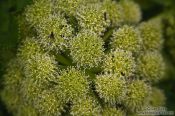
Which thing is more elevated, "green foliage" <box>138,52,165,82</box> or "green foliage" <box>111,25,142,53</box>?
"green foliage" <box>111,25,142,53</box>

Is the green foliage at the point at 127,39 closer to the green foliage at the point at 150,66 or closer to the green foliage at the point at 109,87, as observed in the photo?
the green foliage at the point at 150,66

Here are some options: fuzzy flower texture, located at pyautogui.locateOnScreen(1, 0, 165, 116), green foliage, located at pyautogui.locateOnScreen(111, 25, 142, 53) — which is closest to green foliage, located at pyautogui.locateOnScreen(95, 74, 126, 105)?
fuzzy flower texture, located at pyautogui.locateOnScreen(1, 0, 165, 116)

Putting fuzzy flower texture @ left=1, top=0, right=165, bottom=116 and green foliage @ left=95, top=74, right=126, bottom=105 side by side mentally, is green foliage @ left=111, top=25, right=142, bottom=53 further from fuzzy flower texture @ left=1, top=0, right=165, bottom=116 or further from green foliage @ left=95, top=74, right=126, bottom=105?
green foliage @ left=95, top=74, right=126, bottom=105

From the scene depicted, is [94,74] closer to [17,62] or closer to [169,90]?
[17,62]

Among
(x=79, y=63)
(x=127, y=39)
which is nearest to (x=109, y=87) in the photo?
(x=79, y=63)

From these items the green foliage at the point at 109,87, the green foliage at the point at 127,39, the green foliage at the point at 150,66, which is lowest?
the green foliage at the point at 109,87

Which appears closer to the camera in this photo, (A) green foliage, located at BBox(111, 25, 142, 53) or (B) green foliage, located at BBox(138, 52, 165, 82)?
(A) green foliage, located at BBox(111, 25, 142, 53)

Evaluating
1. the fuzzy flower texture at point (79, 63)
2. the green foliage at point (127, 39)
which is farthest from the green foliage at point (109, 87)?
the green foliage at point (127, 39)

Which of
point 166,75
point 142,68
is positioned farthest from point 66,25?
→ point 166,75
